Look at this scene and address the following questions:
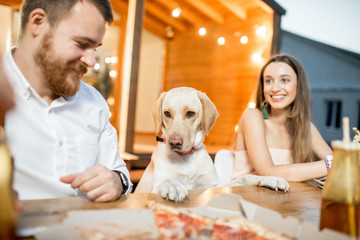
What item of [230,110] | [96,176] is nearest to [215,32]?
[230,110]

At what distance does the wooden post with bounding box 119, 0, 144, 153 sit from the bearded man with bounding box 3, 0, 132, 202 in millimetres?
2967

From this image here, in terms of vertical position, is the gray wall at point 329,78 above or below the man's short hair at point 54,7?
above

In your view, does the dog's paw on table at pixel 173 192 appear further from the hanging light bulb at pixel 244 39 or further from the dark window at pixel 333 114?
the dark window at pixel 333 114

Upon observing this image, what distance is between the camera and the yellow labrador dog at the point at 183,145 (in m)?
1.60

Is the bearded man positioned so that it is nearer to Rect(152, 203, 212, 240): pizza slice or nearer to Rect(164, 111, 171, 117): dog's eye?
Rect(152, 203, 212, 240): pizza slice

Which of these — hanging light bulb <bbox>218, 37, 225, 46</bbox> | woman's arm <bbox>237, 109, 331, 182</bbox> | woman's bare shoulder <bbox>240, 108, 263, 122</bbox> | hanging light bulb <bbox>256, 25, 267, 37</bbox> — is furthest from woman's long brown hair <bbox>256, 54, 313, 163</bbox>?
hanging light bulb <bbox>218, 37, 225, 46</bbox>

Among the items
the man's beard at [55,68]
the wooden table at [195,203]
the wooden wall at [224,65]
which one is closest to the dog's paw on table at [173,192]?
the wooden table at [195,203]

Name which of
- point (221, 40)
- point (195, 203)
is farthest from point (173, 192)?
point (221, 40)

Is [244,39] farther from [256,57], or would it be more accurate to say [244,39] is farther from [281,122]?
[281,122]

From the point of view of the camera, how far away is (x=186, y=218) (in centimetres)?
73

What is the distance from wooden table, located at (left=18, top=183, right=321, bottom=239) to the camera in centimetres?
72

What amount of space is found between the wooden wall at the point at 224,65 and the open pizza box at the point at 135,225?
19.3 feet

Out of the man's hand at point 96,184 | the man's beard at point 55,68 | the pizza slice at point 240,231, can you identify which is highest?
the man's beard at point 55,68

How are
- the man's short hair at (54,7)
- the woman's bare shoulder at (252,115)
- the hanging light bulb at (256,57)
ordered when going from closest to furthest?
1. the man's short hair at (54,7)
2. the woman's bare shoulder at (252,115)
3. the hanging light bulb at (256,57)
